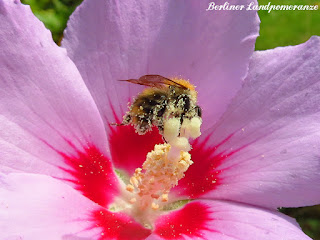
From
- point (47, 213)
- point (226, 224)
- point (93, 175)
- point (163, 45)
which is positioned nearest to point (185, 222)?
point (226, 224)

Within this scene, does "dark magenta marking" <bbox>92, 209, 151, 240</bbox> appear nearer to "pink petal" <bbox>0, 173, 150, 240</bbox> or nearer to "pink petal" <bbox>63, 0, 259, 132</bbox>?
"pink petal" <bbox>0, 173, 150, 240</bbox>

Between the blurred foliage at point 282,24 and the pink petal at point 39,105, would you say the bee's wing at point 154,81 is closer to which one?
the pink petal at point 39,105

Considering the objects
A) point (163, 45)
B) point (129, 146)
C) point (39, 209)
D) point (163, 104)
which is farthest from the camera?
point (129, 146)

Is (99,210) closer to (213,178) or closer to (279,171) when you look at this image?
(213,178)

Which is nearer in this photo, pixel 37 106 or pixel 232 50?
pixel 37 106

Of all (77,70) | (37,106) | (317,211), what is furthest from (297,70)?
(317,211)

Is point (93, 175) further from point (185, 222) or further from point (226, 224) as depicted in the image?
point (226, 224)

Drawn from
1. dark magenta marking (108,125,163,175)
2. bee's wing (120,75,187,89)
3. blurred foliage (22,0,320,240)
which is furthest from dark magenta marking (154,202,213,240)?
blurred foliage (22,0,320,240)
